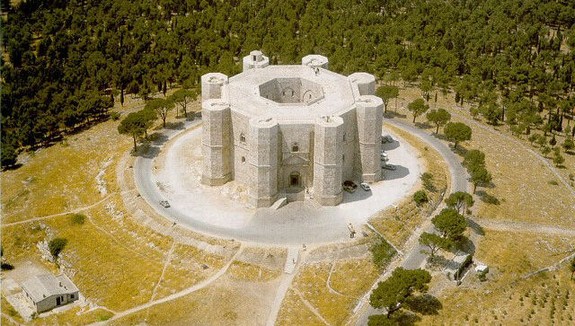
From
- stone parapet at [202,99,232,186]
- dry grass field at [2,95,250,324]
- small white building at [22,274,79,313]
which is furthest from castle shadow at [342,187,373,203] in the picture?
small white building at [22,274,79,313]

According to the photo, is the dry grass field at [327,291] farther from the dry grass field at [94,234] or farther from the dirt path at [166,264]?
the dirt path at [166,264]

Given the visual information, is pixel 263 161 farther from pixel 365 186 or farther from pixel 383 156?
pixel 383 156

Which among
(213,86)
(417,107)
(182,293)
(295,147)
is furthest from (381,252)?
(417,107)

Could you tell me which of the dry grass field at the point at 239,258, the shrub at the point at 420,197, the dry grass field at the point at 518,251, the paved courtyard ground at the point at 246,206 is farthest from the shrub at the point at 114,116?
the dry grass field at the point at 518,251

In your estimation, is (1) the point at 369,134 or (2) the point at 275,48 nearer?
(1) the point at 369,134

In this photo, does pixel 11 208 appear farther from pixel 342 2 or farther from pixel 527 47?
pixel 527 47

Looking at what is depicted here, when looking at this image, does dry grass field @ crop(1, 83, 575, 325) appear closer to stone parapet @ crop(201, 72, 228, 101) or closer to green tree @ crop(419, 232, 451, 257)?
green tree @ crop(419, 232, 451, 257)

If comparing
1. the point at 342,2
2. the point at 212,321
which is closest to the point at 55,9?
the point at 342,2
